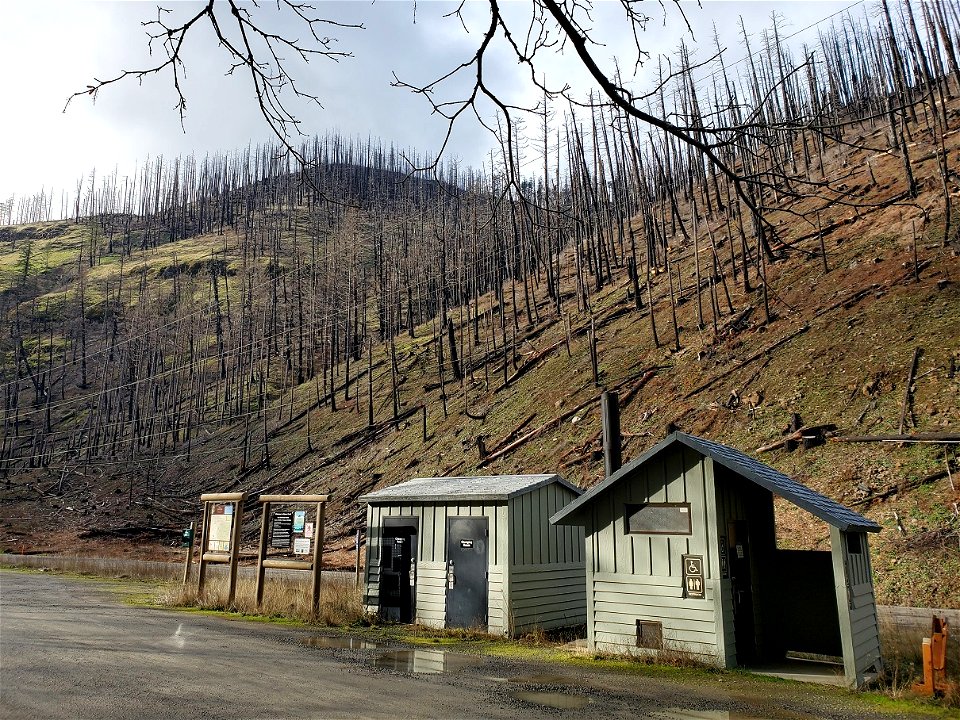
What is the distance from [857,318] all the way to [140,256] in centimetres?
11525

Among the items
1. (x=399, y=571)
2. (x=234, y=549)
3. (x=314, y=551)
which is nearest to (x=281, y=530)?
(x=234, y=549)

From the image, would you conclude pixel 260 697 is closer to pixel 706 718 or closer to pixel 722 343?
pixel 706 718

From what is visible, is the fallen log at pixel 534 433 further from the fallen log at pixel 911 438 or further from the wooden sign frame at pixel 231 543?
the wooden sign frame at pixel 231 543

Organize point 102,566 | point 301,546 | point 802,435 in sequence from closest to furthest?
point 301,546 → point 802,435 → point 102,566

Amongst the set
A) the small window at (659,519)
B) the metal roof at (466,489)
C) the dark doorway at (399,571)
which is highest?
the metal roof at (466,489)

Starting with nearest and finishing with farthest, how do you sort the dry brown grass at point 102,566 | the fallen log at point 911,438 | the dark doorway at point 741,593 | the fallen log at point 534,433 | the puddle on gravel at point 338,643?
the dark doorway at point 741,593, the puddle on gravel at point 338,643, the fallen log at point 911,438, the dry brown grass at point 102,566, the fallen log at point 534,433

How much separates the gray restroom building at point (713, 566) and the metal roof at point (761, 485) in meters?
0.03

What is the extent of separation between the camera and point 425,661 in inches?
424

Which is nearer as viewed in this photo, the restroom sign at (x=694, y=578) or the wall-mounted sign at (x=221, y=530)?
the restroom sign at (x=694, y=578)

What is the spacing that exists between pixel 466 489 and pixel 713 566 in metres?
5.93

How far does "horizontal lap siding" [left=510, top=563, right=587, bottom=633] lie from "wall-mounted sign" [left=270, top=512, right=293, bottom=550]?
6334 mm

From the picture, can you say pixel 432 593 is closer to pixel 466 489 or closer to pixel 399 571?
pixel 399 571

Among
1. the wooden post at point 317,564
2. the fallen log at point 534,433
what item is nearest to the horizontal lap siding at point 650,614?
the wooden post at point 317,564

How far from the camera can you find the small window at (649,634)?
11117 mm
